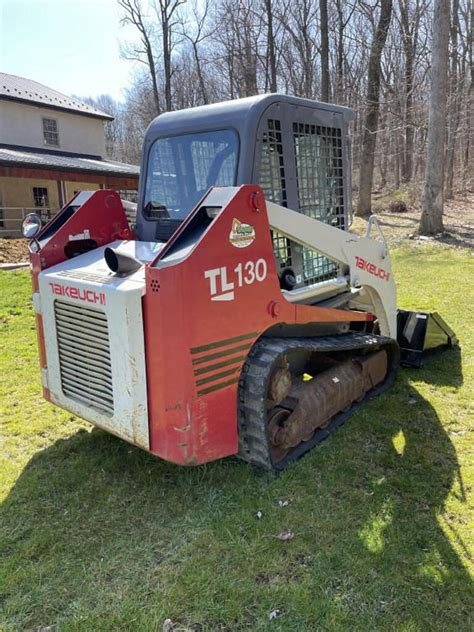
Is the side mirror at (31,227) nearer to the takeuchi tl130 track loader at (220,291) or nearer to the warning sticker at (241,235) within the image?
the takeuchi tl130 track loader at (220,291)

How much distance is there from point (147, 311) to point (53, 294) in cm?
93

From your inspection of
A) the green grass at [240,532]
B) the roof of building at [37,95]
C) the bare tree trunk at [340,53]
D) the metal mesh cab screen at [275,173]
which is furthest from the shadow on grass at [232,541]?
the bare tree trunk at [340,53]

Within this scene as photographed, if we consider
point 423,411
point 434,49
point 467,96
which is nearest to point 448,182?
point 467,96

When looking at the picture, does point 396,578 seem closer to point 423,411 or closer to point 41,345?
point 423,411

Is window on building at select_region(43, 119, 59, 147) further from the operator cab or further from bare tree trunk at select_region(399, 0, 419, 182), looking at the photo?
the operator cab

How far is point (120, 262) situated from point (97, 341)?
0.54m

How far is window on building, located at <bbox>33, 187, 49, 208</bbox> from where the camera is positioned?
71.9 ft

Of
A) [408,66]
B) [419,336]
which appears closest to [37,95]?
[408,66]

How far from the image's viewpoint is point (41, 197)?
22156mm

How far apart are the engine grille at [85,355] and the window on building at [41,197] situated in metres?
20.7

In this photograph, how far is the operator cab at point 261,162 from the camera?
136 inches

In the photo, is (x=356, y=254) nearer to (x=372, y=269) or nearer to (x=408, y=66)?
(x=372, y=269)

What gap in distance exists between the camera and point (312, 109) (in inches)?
152

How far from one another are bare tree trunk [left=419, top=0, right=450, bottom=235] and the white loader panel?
1158 centimetres
